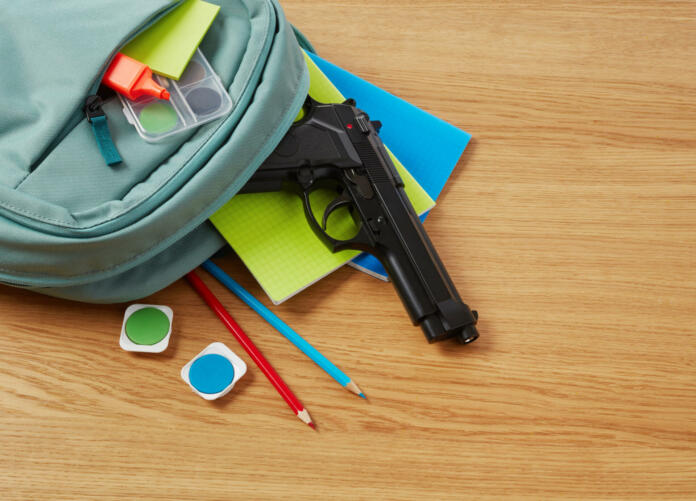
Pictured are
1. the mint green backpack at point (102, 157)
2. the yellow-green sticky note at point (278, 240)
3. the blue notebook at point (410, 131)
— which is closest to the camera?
the mint green backpack at point (102, 157)

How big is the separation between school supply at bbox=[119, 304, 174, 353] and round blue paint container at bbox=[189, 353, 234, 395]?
0.04 m

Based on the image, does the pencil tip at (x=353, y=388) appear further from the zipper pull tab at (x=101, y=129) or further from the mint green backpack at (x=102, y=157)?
the zipper pull tab at (x=101, y=129)

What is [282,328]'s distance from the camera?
24.4 inches

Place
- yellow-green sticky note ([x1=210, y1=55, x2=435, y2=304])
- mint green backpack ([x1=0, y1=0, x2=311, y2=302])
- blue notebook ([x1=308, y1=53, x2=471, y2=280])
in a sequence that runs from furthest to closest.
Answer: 1. blue notebook ([x1=308, y1=53, x2=471, y2=280])
2. yellow-green sticky note ([x1=210, y1=55, x2=435, y2=304])
3. mint green backpack ([x1=0, y1=0, x2=311, y2=302])

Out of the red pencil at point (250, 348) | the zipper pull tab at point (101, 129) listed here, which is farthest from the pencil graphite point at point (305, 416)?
the zipper pull tab at point (101, 129)

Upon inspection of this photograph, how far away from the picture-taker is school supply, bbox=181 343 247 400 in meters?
0.58

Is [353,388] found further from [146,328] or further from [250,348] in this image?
[146,328]

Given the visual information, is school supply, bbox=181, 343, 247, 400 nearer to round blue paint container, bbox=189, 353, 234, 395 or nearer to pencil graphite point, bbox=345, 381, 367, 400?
round blue paint container, bbox=189, 353, 234, 395

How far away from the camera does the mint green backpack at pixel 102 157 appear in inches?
20.8

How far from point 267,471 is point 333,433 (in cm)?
7

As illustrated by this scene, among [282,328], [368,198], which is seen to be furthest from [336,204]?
[282,328]

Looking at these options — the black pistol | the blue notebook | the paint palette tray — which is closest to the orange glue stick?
the paint palette tray

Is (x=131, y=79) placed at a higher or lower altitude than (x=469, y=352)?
higher

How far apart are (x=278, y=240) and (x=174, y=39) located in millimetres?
228
